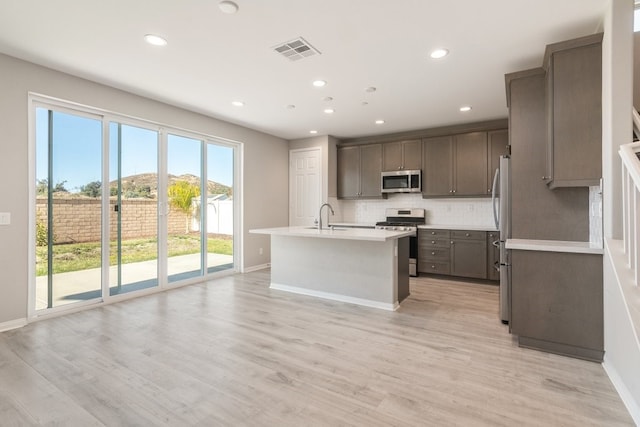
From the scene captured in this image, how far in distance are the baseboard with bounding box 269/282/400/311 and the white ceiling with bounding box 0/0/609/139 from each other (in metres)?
2.63

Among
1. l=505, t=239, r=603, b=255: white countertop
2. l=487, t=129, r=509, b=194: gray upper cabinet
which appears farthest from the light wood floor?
l=487, t=129, r=509, b=194: gray upper cabinet

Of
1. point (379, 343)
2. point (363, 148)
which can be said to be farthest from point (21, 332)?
point (363, 148)

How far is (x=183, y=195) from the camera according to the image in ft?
15.9

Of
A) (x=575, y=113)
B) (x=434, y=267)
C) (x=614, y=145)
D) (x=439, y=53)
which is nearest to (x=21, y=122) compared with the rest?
(x=439, y=53)

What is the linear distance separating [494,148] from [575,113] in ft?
9.00

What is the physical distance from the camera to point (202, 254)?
5129 mm

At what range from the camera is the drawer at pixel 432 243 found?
519 cm

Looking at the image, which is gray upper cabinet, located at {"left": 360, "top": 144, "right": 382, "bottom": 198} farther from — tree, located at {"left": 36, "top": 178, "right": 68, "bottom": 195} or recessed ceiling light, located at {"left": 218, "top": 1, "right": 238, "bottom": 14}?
tree, located at {"left": 36, "top": 178, "right": 68, "bottom": 195}

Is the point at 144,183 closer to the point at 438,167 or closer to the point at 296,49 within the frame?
the point at 296,49

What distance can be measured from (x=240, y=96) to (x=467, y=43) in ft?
9.07

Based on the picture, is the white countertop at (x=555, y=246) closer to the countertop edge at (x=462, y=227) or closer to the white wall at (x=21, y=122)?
the countertop edge at (x=462, y=227)

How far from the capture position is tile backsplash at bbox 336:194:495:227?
5.52m

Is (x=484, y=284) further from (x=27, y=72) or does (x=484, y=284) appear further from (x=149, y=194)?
(x=27, y=72)

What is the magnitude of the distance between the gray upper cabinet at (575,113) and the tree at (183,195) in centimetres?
461
